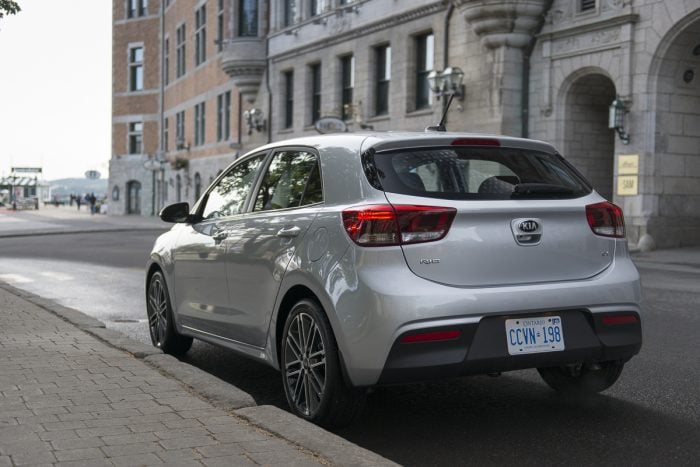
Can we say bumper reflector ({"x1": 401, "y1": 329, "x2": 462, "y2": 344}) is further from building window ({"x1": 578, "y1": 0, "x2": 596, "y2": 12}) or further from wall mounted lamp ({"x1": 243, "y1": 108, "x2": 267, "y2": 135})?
wall mounted lamp ({"x1": 243, "y1": 108, "x2": 267, "y2": 135})

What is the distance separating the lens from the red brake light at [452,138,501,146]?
519 centimetres

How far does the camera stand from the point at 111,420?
466 cm

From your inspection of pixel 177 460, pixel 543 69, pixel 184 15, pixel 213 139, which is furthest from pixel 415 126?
pixel 184 15

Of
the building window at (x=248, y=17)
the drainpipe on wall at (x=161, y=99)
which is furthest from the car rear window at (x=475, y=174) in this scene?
the drainpipe on wall at (x=161, y=99)

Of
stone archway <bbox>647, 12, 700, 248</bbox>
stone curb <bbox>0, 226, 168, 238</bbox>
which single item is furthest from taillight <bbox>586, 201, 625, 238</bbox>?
stone curb <bbox>0, 226, 168, 238</bbox>

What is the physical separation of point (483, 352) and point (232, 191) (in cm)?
251

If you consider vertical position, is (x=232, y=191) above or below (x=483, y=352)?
above

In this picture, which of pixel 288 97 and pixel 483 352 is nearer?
pixel 483 352

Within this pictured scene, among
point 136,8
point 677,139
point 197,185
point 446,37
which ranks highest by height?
point 136,8

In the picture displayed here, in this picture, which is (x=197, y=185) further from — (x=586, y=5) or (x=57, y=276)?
(x=57, y=276)

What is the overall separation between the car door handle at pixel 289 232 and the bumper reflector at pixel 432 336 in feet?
3.26

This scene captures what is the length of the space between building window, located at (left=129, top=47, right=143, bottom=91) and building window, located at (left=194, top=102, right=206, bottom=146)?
12.9 metres

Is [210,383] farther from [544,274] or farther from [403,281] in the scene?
[544,274]

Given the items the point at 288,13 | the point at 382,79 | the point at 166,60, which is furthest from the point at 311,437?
the point at 166,60
